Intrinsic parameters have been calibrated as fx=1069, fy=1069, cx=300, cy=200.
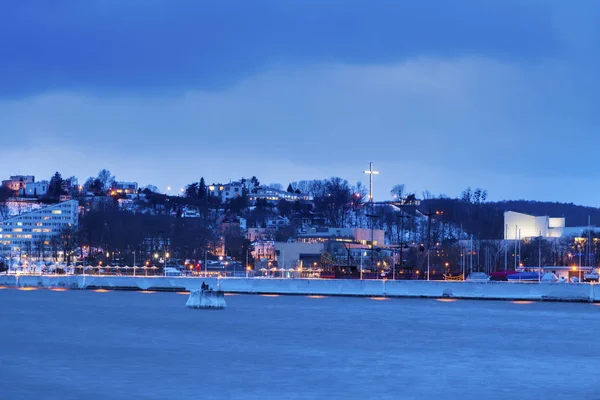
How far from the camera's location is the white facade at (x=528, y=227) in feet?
523

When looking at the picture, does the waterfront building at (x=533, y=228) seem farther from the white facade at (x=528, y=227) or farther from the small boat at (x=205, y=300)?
the small boat at (x=205, y=300)

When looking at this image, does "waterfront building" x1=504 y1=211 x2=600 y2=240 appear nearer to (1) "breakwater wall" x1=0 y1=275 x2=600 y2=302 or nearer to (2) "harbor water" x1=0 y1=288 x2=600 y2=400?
(1) "breakwater wall" x1=0 y1=275 x2=600 y2=302

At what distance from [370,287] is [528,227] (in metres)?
84.0

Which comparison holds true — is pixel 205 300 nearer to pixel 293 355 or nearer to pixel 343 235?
pixel 293 355

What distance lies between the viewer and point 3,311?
63906 mm

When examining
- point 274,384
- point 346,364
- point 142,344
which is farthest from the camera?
point 142,344

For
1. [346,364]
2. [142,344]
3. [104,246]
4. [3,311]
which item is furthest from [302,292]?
[104,246]

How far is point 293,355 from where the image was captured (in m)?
37.9

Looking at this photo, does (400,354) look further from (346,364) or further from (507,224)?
(507,224)

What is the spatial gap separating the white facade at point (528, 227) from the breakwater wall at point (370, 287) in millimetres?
76573

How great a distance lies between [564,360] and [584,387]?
7.86 m

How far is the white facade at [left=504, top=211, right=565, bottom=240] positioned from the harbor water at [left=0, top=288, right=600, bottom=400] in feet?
315

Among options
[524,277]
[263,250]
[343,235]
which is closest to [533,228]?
[343,235]

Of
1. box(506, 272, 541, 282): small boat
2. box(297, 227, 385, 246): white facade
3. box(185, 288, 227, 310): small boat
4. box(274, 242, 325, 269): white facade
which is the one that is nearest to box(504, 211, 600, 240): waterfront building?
box(297, 227, 385, 246): white facade
